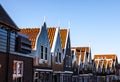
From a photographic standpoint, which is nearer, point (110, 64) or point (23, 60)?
point (23, 60)

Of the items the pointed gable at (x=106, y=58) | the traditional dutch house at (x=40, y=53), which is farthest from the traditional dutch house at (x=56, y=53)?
the pointed gable at (x=106, y=58)

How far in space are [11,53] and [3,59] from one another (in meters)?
1.30

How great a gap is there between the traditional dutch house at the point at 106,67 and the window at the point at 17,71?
130 ft

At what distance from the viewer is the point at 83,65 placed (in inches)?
1980

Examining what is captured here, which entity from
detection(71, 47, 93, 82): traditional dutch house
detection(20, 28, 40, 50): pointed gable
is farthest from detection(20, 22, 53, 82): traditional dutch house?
detection(71, 47, 93, 82): traditional dutch house

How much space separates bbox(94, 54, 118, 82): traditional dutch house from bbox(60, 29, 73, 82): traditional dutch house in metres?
22.0

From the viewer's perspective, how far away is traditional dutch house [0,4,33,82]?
68.6 feet

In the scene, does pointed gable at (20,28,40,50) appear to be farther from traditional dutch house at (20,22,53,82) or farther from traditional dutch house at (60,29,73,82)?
traditional dutch house at (60,29,73,82)

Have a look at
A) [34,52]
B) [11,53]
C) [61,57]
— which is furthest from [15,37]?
[61,57]

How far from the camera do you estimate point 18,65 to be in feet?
77.3

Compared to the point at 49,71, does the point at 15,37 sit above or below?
above

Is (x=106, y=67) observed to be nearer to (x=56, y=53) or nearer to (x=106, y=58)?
(x=106, y=58)

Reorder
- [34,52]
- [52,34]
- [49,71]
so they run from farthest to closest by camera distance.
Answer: [52,34] → [49,71] → [34,52]

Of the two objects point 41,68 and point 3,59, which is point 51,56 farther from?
point 3,59
